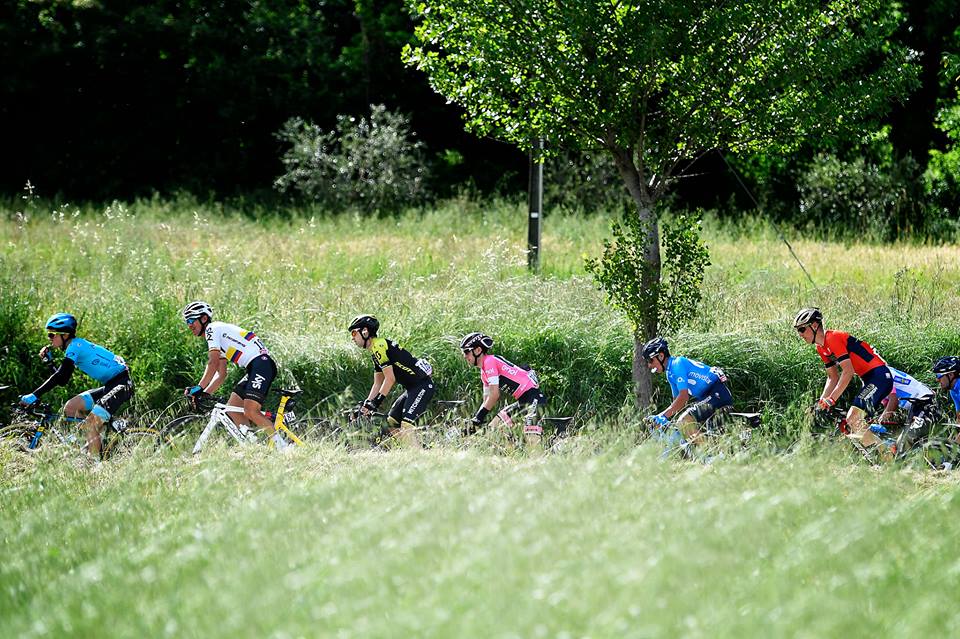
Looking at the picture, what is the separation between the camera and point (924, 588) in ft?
20.6

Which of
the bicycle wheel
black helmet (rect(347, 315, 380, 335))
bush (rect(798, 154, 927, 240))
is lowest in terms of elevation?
the bicycle wheel

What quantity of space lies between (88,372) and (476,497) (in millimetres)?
5979

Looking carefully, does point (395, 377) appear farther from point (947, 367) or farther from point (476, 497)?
point (947, 367)

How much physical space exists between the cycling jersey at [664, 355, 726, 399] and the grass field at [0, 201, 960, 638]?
2.31 ft

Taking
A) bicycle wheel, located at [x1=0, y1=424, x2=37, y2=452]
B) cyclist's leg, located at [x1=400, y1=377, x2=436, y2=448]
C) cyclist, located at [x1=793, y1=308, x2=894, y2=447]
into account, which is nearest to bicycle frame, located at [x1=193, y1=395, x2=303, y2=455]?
cyclist's leg, located at [x1=400, y1=377, x2=436, y2=448]

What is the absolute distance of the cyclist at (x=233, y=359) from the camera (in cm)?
1138

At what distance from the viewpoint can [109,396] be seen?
11594mm

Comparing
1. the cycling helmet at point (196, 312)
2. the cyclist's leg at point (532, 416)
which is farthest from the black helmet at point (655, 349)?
the cycling helmet at point (196, 312)

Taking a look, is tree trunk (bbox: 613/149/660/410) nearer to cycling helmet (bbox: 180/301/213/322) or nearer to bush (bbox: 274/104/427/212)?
cycling helmet (bbox: 180/301/213/322)

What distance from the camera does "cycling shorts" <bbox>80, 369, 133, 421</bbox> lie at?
37.6 ft

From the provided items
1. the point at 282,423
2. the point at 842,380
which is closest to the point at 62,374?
the point at 282,423

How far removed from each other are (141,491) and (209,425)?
1.83 m

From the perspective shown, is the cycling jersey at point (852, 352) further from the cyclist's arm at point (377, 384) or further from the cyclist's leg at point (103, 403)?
the cyclist's leg at point (103, 403)

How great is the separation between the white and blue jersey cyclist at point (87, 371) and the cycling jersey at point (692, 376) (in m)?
5.71
